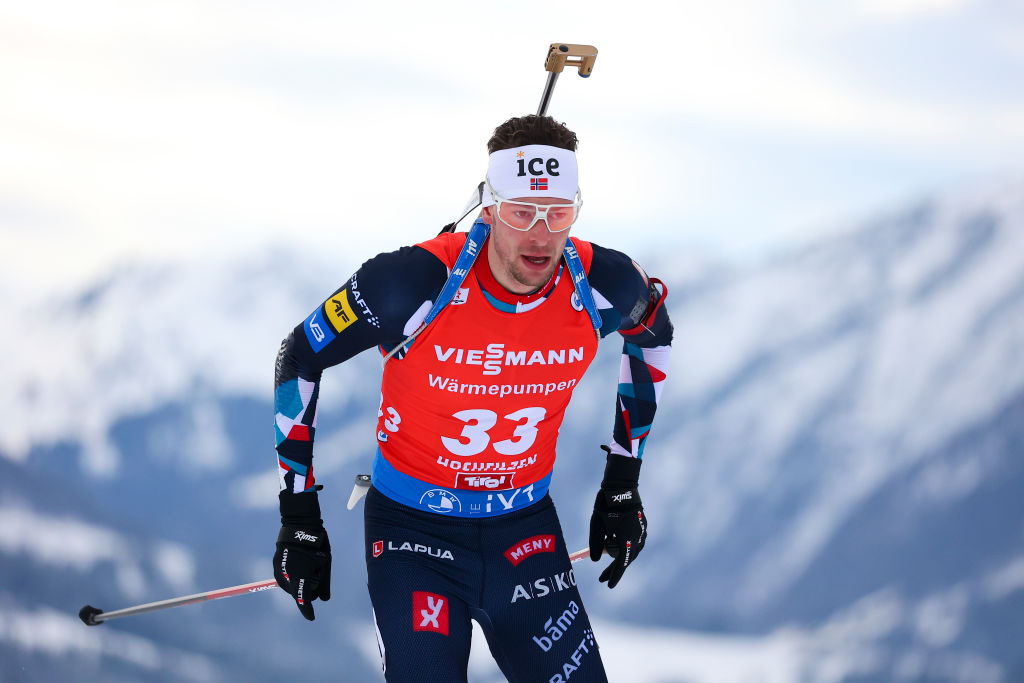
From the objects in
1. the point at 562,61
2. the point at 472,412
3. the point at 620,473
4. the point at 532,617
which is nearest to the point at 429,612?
the point at 532,617

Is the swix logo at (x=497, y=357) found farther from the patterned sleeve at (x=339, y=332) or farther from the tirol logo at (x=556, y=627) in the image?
the tirol logo at (x=556, y=627)

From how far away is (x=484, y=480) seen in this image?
342 centimetres

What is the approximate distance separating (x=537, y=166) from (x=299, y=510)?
1.46 metres

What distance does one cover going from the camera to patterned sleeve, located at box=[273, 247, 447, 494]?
309 centimetres

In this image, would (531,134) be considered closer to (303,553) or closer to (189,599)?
(303,553)

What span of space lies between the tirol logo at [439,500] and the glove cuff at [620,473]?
0.81 metres

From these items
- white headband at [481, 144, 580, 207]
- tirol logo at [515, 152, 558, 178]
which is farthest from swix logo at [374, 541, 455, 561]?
tirol logo at [515, 152, 558, 178]

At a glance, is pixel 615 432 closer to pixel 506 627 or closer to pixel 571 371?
pixel 571 371

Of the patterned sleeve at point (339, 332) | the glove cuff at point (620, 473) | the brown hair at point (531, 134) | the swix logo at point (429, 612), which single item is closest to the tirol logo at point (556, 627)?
the swix logo at point (429, 612)

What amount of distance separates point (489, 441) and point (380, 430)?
452mm

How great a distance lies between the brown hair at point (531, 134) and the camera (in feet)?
11.0

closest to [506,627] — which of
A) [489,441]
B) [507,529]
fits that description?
[507,529]

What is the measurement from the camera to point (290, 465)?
3.36 m

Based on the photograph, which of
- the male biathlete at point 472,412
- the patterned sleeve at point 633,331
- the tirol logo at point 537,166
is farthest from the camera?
the patterned sleeve at point 633,331
